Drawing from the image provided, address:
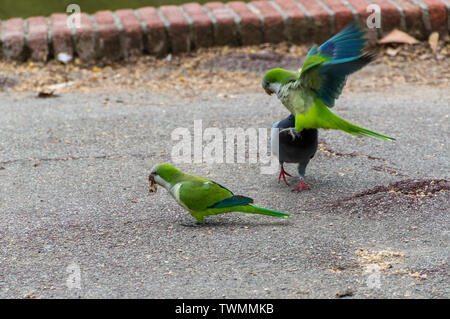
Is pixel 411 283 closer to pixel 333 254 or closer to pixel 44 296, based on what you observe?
pixel 333 254

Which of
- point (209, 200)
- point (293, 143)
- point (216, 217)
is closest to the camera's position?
point (209, 200)

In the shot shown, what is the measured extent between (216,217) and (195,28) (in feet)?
8.50

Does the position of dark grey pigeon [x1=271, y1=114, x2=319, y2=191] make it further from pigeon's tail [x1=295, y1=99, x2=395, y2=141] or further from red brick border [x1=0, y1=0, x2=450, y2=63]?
red brick border [x1=0, y1=0, x2=450, y2=63]

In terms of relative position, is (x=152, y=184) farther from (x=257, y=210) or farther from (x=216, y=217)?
(x=257, y=210)

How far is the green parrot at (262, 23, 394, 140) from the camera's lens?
322cm

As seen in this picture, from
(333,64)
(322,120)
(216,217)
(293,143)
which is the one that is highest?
(333,64)

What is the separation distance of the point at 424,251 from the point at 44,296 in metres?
1.54

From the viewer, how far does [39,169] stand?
384cm

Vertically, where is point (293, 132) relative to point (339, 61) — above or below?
below

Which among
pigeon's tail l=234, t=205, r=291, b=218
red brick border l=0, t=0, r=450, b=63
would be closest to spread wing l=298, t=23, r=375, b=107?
pigeon's tail l=234, t=205, r=291, b=218

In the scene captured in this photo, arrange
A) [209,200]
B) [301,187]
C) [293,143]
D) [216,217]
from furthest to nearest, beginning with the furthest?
[301,187] < [293,143] < [216,217] < [209,200]

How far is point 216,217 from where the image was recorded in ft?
10.8

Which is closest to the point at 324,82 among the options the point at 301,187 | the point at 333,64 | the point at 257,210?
the point at 333,64

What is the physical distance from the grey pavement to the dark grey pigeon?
0.18 m
